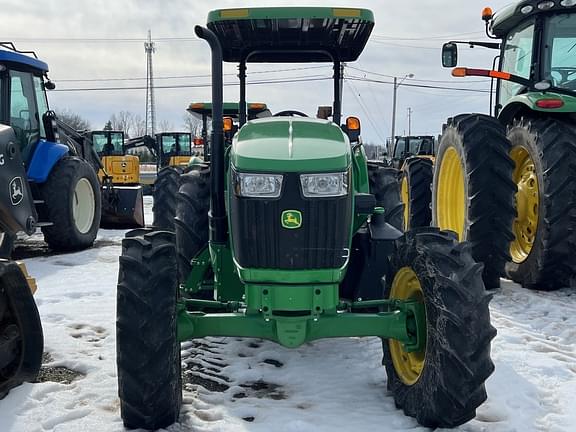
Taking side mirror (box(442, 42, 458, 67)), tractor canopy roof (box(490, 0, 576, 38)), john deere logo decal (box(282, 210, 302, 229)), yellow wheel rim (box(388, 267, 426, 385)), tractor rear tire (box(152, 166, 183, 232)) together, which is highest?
tractor canopy roof (box(490, 0, 576, 38))

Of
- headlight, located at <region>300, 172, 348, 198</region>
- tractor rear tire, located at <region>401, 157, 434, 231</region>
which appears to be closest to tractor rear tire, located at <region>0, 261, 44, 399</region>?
headlight, located at <region>300, 172, 348, 198</region>

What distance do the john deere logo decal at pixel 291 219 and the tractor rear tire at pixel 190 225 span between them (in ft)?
4.21

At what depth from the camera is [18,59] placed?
314 inches

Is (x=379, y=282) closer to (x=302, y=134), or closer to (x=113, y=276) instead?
(x=302, y=134)

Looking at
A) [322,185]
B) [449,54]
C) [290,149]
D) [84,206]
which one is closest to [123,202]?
[84,206]

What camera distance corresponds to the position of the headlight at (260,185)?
311 centimetres

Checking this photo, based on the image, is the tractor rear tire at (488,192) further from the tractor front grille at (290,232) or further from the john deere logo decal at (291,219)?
the john deere logo decal at (291,219)

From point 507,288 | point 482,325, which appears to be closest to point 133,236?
point 482,325

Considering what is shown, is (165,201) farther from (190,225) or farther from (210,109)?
(210,109)

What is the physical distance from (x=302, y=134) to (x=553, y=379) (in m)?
2.20

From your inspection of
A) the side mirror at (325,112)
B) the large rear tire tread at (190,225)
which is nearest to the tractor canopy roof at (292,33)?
the side mirror at (325,112)

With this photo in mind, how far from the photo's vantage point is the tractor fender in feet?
26.5

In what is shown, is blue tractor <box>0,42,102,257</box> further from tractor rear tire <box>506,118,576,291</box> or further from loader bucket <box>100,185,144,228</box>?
tractor rear tire <box>506,118,576,291</box>

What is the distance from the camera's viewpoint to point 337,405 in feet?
11.1
